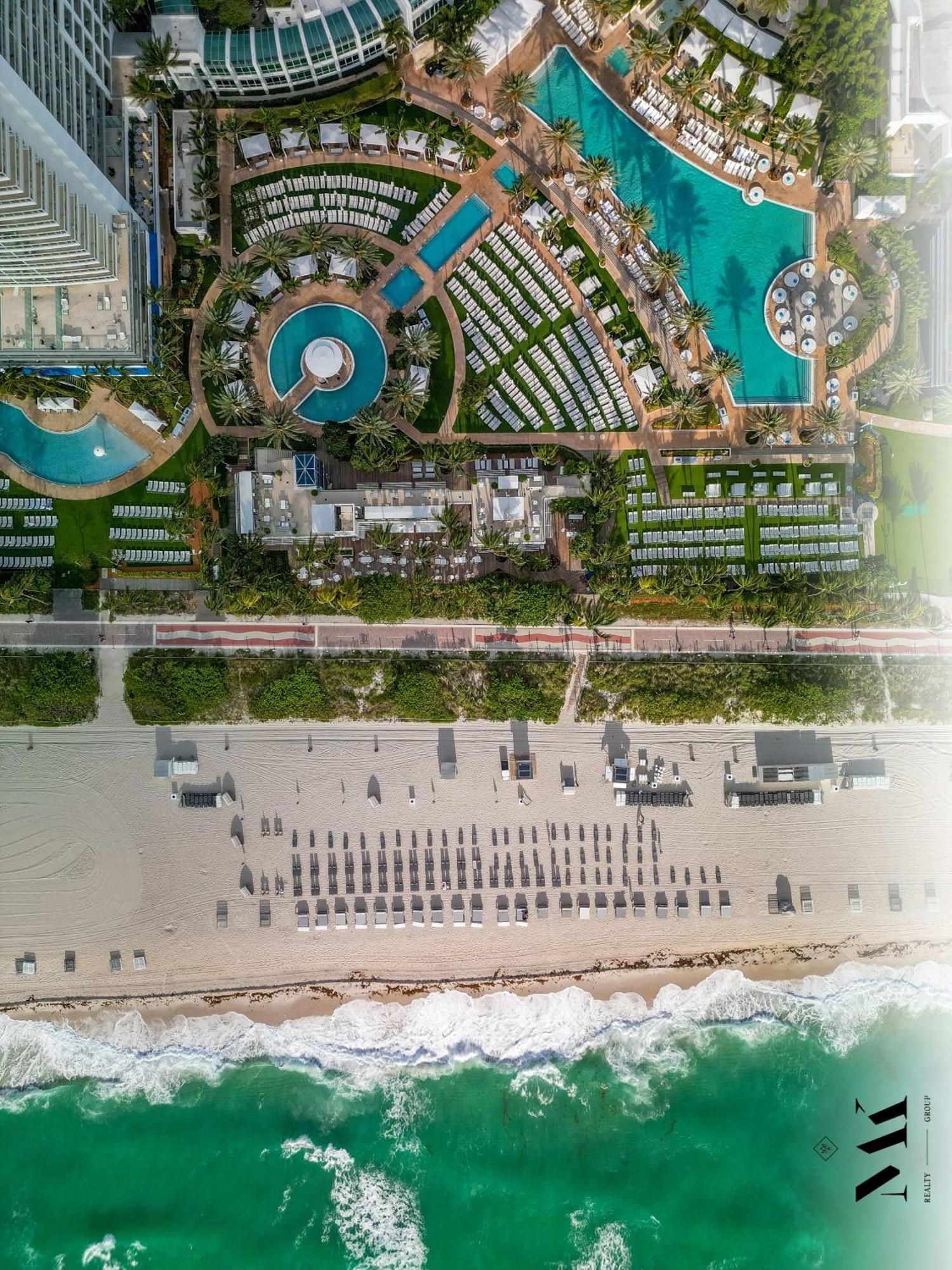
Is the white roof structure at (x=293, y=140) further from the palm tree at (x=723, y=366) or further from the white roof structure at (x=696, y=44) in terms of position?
the palm tree at (x=723, y=366)

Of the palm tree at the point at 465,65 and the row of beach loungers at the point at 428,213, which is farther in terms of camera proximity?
the row of beach loungers at the point at 428,213

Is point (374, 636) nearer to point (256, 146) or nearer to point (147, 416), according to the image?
point (147, 416)

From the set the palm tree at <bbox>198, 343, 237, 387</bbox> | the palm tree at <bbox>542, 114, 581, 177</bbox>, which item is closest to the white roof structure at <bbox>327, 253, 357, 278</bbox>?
the palm tree at <bbox>198, 343, 237, 387</bbox>

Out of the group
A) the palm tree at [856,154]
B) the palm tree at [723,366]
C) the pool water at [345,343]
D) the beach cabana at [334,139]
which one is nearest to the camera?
the palm tree at [856,154]

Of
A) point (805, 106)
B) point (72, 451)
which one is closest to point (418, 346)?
point (72, 451)

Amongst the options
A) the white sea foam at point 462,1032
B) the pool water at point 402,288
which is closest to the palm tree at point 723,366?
the pool water at point 402,288

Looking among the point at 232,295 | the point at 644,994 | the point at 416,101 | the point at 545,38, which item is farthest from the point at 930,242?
the point at 644,994
